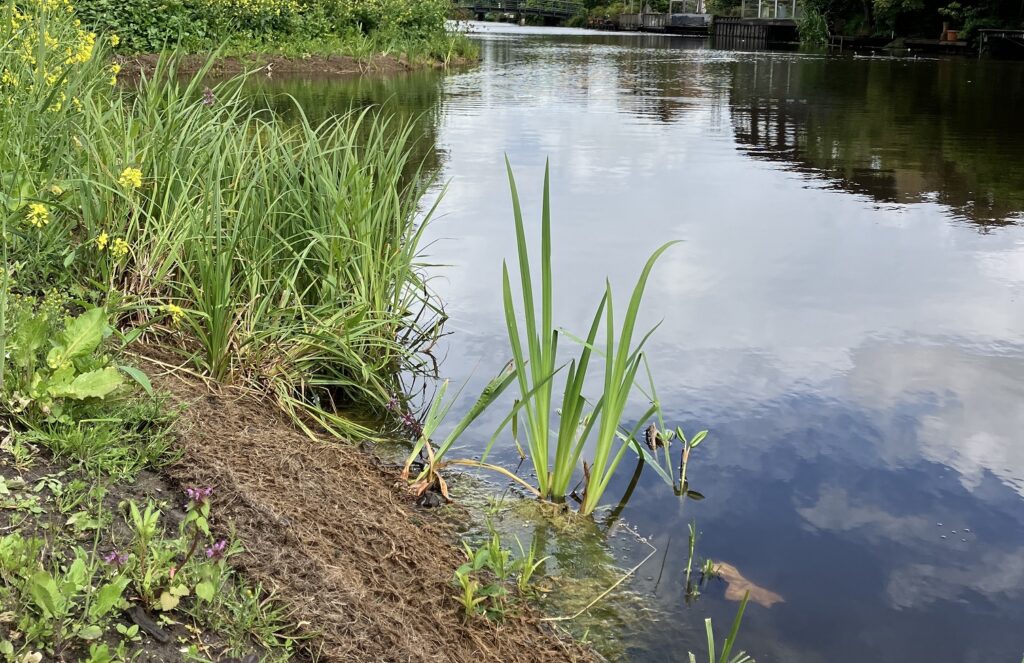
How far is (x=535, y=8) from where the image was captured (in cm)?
7544

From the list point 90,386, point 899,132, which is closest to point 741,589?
point 90,386

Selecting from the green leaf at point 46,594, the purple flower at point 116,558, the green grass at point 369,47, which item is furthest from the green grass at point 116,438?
the green grass at point 369,47

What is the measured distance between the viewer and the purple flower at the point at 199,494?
2100 millimetres

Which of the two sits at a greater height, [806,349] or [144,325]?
[144,325]

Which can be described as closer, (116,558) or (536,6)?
(116,558)

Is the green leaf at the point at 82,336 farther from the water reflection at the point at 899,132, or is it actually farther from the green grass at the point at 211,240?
the water reflection at the point at 899,132

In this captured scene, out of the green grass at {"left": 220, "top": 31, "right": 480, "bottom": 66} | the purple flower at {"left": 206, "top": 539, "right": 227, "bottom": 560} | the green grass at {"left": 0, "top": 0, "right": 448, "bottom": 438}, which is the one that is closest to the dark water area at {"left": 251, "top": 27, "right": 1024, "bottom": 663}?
the green grass at {"left": 0, "top": 0, "right": 448, "bottom": 438}

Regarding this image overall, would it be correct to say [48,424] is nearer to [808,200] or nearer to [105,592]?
[105,592]

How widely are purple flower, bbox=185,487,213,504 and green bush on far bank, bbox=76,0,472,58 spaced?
42.2ft

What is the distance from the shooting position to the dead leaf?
2674 mm

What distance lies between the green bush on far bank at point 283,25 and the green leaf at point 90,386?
12.5m

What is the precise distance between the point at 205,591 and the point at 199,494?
1.04 ft

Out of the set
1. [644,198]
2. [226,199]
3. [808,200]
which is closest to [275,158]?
[226,199]

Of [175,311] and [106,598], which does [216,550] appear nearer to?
[106,598]
